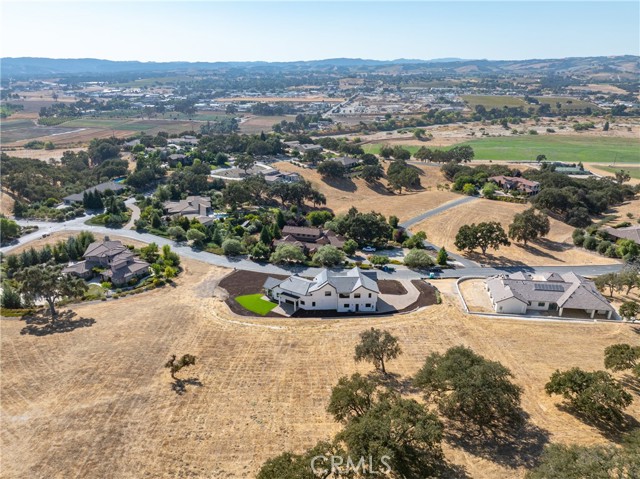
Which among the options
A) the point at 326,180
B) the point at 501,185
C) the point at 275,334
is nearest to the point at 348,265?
the point at 275,334

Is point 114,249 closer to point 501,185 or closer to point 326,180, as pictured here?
point 326,180

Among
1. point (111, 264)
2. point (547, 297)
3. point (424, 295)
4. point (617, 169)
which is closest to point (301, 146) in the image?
point (111, 264)

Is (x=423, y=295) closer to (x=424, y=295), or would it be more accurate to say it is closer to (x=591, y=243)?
(x=424, y=295)

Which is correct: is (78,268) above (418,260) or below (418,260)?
below

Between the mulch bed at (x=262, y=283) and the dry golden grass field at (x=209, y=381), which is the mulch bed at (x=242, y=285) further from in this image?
the dry golden grass field at (x=209, y=381)

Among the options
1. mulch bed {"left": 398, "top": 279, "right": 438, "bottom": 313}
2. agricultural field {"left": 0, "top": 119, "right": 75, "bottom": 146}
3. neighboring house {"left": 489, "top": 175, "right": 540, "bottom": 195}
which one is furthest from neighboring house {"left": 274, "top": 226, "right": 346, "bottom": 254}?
agricultural field {"left": 0, "top": 119, "right": 75, "bottom": 146}

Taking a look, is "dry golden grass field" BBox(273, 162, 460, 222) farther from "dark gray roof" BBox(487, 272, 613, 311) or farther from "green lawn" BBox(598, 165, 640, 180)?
"green lawn" BBox(598, 165, 640, 180)
